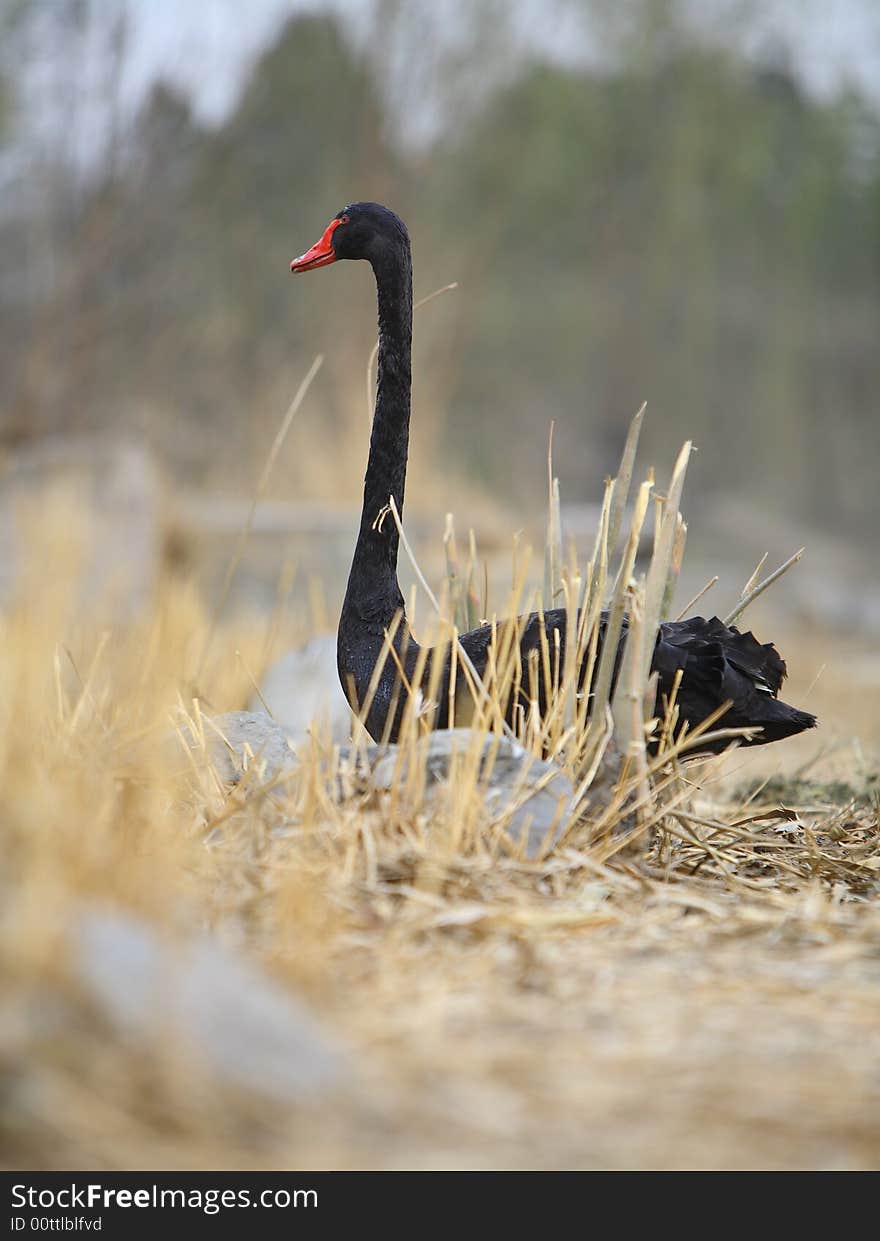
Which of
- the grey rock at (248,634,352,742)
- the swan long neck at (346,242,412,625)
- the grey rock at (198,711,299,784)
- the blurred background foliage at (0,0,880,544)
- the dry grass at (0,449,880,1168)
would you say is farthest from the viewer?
the blurred background foliage at (0,0,880,544)

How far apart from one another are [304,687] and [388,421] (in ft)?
3.37

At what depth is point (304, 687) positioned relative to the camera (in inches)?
131

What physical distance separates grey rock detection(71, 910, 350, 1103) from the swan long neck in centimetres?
134

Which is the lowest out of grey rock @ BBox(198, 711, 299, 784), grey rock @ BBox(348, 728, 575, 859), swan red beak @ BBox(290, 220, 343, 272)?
grey rock @ BBox(348, 728, 575, 859)

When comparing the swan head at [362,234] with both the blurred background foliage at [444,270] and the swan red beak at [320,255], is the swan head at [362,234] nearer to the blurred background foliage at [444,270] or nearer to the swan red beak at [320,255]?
the swan red beak at [320,255]

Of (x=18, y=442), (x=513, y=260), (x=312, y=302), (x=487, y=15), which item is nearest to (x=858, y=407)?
(x=513, y=260)

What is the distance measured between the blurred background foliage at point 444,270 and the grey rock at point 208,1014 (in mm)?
6314

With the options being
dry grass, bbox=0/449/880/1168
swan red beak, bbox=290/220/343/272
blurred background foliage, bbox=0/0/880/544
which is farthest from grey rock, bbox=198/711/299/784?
blurred background foliage, bbox=0/0/880/544

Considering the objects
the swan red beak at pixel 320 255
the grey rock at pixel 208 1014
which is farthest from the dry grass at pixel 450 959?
the swan red beak at pixel 320 255

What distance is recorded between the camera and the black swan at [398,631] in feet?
6.91

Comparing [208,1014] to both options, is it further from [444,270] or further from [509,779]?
[444,270]

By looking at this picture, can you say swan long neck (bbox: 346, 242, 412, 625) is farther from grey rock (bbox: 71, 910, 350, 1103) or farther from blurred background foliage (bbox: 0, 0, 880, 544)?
blurred background foliage (bbox: 0, 0, 880, 544)

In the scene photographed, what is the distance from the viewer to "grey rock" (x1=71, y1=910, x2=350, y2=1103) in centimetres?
107

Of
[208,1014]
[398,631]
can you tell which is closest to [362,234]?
[398,631]
